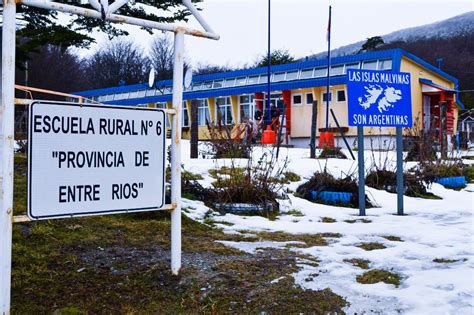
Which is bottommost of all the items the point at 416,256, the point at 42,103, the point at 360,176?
the point at 416,256

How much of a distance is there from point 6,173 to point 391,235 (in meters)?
4.15

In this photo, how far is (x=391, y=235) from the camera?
18.8 ft

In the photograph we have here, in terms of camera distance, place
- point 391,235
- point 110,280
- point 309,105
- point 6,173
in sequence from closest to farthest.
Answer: point 6,173 → point 110,280 → point 391,235 → point 309,105

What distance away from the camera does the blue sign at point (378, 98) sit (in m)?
7.30

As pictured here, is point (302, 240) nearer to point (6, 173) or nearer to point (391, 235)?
point (391, 235)

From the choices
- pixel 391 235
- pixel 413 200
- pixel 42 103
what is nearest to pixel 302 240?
pixel 391 235

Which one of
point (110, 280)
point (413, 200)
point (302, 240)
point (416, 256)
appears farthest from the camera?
point (413, 200)

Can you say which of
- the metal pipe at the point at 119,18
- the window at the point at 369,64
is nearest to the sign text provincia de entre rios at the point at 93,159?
the metal pipe at the point at 119,18

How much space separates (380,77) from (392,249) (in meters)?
3.43

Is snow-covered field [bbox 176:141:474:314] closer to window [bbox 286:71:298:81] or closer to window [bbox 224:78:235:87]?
window [bbox 286:71:298:81]

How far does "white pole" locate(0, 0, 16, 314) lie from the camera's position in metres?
2.97

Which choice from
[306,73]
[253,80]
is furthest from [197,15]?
[253,80]

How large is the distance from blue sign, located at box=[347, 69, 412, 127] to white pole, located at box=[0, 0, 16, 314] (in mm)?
4934

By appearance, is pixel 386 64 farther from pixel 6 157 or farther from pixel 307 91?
pixel 6 157
